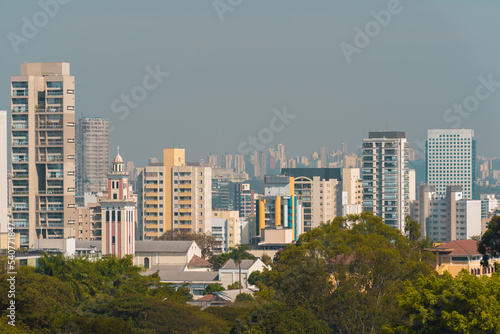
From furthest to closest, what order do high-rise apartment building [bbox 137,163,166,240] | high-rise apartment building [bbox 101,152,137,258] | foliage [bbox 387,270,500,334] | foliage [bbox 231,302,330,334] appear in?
high-rise apartment building [bbox 137,163,166,240], high-rise apartment building [bbox 101,152,137,258], foliage [bbox 231,302,330,334], foliage [bbox 387,270,500,334]

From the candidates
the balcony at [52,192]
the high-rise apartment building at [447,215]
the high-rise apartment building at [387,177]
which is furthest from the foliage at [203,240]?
the high-rise apartment building at [447,215]

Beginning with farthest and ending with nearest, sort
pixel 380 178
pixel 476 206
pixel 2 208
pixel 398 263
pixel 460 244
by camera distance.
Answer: pixel 476 206
pixel 380 178
pixel 2 208
pixel 460 244
pixel 398 263

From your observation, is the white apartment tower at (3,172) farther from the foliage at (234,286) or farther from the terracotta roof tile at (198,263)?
the foliage at (234,286)

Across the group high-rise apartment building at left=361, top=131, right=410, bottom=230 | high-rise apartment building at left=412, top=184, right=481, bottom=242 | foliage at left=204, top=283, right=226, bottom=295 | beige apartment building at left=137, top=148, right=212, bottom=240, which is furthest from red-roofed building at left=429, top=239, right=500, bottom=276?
high-rise apartment building at left=412, top=184, right=481, bottom=242

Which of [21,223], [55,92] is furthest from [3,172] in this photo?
[55,92]

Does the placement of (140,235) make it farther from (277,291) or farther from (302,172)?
(277,291)

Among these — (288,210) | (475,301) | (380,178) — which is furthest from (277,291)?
(380,178)

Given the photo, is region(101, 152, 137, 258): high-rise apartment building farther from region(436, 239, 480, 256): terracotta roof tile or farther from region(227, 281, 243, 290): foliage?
region(436, 239, 480, 256): terracotta roof tile
